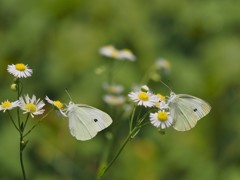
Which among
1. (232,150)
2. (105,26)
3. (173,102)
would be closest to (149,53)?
(105,26)

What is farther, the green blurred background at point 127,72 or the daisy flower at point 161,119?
the green blurred background at point 127,72

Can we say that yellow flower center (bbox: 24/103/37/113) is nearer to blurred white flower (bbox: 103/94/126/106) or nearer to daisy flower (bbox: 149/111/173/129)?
daisy flower (bbox: 149/111/173/129)

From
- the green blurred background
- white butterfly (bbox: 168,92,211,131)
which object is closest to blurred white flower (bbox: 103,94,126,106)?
the green blurred background

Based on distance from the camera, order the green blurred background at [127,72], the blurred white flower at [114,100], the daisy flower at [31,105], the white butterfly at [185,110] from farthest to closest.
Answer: the green blurred background at [127,72]
the blurred white flower at [114,100]
the white butterfly at [185,110]
the daisy flower at [31,105]

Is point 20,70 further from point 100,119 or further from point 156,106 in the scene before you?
point 156,106

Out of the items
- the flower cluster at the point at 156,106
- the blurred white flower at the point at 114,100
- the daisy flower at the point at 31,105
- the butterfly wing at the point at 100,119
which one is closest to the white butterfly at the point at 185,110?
the flower cluster at the point at 156,106

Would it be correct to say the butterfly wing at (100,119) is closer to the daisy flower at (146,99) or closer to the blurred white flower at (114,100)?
the daisy flower at (146,99)

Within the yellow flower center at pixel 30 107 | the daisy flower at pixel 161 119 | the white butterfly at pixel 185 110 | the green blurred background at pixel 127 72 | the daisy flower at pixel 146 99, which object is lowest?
the yellow flower center at pixel 30 107

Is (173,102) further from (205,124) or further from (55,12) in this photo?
(55,12)
